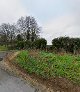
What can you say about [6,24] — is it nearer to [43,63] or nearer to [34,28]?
[34,28]

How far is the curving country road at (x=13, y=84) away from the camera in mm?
11125

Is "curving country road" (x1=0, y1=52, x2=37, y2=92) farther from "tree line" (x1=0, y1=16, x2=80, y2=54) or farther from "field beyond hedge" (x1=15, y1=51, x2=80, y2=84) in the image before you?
"tree line" (x1=0, y1=16, x2=80, y2=54)

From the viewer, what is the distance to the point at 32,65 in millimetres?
15789

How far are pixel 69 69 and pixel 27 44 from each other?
939 inches

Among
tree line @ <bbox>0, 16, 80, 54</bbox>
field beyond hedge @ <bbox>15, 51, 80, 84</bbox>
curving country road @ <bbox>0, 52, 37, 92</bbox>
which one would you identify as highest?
tree line @ <bbox>0, 16, 80, 54</bbox>

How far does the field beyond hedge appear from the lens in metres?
13.5

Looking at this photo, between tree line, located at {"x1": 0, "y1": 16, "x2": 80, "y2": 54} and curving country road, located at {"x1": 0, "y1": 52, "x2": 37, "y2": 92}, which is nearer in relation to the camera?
curving country road, located at {"x1": 0, "y1": 52, "x2": 37, "y2": 92}

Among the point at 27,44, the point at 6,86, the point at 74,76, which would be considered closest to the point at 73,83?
the point at 74,76

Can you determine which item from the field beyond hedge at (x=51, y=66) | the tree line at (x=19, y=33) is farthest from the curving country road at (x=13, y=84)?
the tree line at (x=19, y=33)

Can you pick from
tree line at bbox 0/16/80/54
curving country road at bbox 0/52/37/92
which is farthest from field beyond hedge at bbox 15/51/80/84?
tree line at bbox 0/16/80/54

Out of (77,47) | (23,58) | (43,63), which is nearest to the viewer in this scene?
(43,63)

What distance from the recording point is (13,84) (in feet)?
39.2

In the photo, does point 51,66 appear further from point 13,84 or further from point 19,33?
point 19,33

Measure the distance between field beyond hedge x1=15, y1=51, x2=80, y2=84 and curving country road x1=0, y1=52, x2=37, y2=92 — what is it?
5.14 feet
